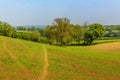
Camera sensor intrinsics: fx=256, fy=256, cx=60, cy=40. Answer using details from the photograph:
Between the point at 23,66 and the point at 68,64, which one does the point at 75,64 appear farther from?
the point at 23,66

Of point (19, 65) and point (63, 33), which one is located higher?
point (63, 33)

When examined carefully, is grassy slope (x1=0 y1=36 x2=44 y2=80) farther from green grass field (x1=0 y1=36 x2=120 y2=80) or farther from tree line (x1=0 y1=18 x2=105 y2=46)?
tree line (x1=0 y1=18 x2=105 y2=46)

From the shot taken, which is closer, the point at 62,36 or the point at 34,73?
the point at 34,73

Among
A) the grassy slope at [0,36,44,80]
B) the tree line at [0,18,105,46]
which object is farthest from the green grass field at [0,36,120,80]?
the tree line at [0,18,105,46]

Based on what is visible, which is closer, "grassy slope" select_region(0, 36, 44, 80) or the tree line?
"grassy slope" select_region(0, 36, 44, 80)

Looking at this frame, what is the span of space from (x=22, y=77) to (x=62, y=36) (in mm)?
70773

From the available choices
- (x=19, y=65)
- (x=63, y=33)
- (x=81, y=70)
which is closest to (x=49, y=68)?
(x=19, y=65)

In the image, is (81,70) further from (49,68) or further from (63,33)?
(63,33)

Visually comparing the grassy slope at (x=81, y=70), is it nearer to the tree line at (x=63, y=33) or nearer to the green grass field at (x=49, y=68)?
the green grass field at (x=49, y=68)

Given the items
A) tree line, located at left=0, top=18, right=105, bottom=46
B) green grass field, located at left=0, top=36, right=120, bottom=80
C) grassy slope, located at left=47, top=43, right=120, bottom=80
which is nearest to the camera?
green grass field, located at left=0, top=36, right=120, bottom=80

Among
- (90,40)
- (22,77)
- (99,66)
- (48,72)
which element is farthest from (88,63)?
(90,40)

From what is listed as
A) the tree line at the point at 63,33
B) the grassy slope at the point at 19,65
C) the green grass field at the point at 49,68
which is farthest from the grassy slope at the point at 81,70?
the tree line at the point at 63,33

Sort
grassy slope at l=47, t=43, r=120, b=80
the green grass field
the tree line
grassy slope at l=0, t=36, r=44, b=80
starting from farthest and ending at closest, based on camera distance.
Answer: the tree line
grassy slope at l=47, t=43, r=120, b=80
the green grass field
grassy slope at l=0, t=36, r=44, b=80

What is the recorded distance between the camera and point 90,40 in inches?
4685
